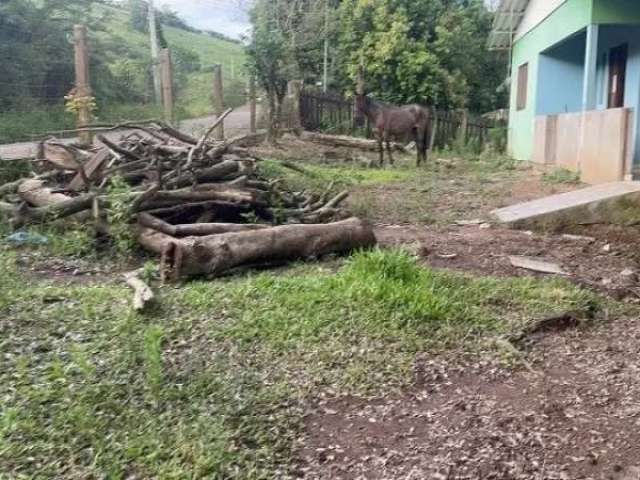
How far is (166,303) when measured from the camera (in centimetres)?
410

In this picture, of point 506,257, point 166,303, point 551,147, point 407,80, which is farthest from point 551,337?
point 407,80

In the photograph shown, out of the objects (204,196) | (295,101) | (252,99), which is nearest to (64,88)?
(252,99)

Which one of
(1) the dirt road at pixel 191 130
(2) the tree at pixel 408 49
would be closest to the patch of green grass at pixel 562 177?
(1) the dirt road at pixel 191 130

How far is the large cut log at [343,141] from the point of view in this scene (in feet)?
53.4

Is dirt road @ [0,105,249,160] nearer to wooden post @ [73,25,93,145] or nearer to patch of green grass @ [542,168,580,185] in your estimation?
wooden post @ [73,25,93,145]

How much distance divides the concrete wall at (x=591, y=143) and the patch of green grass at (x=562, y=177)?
10 centimetres

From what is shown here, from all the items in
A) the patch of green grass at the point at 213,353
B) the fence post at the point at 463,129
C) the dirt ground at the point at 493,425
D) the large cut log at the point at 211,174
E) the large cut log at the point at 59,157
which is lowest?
the dirt ground at the point at 493,425

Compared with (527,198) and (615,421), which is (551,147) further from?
(615,421)

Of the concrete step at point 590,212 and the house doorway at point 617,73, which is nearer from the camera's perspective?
the concrete step at point 590,212

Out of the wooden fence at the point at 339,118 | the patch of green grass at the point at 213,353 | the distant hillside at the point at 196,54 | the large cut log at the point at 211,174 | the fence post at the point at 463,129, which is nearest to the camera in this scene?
the patch of green grass at the point at 213,353

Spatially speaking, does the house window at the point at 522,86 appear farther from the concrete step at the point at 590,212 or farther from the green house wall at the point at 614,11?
the concrete step at the point at 590,212

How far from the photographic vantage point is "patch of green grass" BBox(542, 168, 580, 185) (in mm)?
10195

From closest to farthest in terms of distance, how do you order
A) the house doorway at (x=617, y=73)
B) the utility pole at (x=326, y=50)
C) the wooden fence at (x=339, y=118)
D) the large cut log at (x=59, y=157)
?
the large cut log at (x=59, y=157), the house doorway at (x=617, y=73), the wooden fence at (x=339, y=118), the utility pole at (x=326, y=50)

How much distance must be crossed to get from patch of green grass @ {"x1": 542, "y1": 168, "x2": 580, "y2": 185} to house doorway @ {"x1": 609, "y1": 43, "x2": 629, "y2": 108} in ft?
8.16
